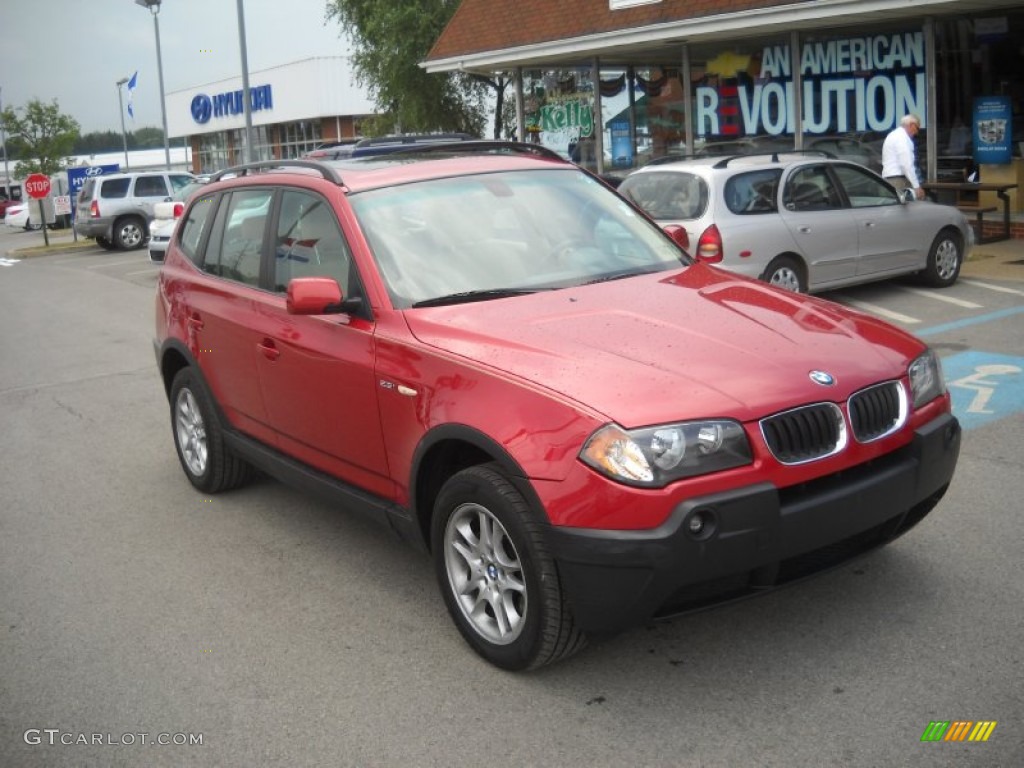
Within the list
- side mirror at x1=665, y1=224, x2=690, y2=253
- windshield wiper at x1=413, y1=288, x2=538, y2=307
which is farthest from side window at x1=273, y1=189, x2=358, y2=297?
side mirror at x1=665, y1=224, x2=690, y2=253

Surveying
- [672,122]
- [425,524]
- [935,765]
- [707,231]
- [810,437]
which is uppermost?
[672,122]

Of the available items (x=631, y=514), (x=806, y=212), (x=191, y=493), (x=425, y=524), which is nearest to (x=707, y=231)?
(x=806, y=212)

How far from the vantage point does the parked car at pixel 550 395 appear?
3.39 meters

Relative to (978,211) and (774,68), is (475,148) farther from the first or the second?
(774,68)

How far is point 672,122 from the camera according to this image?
2070cm

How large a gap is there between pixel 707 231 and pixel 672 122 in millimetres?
12491

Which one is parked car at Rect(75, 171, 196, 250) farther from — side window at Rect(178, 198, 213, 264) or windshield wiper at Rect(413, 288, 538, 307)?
windshield wiper at Rect(413, 288, 538, 307)

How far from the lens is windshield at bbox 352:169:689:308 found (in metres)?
4.49

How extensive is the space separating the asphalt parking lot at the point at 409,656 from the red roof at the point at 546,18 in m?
12.1

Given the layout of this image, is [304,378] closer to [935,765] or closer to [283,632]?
[283,632]

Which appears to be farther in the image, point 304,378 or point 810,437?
point 304,378

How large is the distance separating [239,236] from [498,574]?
2.71m

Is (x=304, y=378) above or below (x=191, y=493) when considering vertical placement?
above
